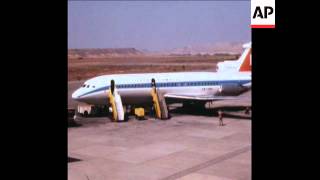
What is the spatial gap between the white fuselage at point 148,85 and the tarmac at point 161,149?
88.2 inches

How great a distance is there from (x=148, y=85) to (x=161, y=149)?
42.9 ft

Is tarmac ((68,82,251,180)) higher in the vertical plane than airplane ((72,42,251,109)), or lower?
lower

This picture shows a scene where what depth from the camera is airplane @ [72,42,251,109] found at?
115ft

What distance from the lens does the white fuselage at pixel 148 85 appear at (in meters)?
35.1
